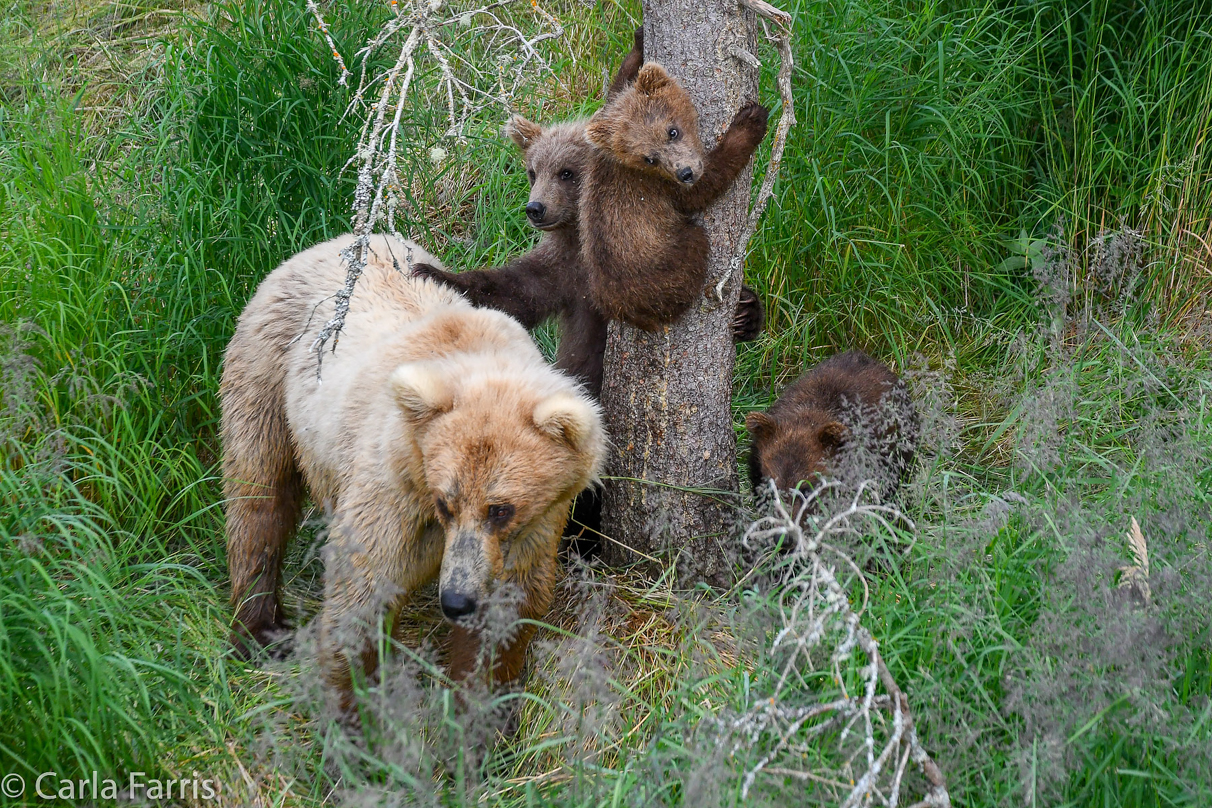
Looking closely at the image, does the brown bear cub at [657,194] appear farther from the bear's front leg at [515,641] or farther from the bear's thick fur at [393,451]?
the bear's front leg at [515,641]

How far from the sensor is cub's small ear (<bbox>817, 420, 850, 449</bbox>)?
4148 millimetres

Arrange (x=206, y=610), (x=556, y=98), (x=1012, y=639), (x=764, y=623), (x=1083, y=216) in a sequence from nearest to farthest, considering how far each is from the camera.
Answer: (x=1012, y=639) → (x=764, y=623) → (x=206, y=610) → (x=1083, y=216) → (x=556, y=98)

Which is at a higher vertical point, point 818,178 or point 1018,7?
point 1018,7

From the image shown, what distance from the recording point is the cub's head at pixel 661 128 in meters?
3.76

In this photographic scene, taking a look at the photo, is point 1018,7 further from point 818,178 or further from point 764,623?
point 764,623

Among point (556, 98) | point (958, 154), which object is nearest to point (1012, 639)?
point (958, 154)

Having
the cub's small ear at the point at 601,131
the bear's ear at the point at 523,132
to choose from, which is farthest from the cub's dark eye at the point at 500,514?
the bear's ear at the point at 523,132

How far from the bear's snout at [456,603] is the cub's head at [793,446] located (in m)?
1.57

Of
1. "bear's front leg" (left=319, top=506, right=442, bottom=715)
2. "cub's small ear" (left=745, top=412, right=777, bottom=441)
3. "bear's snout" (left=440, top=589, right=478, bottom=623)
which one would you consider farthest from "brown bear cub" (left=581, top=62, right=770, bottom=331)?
"bear's snout" (left=440, top=589, right=478, bottom=623)

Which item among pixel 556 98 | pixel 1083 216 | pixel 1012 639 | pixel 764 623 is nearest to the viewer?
pixel 1012 639

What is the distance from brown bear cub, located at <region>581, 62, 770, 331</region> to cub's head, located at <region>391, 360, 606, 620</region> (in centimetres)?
71

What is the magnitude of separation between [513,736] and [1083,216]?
4080mm

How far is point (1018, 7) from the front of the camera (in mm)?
5531

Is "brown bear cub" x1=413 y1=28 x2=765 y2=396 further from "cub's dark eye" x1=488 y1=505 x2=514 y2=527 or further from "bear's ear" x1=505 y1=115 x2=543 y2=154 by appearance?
"cub's dark eye" x1=488 y1=505 x2=514 y2=527
